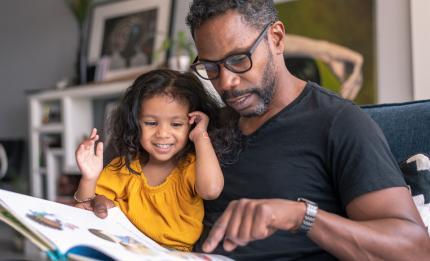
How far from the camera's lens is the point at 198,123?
145 centimetres

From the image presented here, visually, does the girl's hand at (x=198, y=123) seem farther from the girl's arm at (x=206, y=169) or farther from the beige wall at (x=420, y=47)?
the beige wall at (x=420, y=47)

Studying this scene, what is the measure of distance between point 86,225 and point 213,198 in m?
0.36

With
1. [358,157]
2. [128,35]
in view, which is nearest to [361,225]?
[358,157]

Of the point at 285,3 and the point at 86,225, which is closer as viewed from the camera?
the point at 86,225

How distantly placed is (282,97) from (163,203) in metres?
0.42

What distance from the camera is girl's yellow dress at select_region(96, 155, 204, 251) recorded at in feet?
4.63

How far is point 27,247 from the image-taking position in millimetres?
4336

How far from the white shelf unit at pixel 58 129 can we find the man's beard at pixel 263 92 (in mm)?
2852

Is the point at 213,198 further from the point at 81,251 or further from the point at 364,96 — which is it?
the point at 364,96

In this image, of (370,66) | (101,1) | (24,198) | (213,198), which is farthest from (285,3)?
(24,198)

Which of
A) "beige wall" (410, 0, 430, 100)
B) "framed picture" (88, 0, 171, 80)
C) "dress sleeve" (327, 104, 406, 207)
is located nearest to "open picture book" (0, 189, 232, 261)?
"dress sleeve" (327, 104, 406, 207)

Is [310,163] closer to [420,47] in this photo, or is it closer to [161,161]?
[161,161]

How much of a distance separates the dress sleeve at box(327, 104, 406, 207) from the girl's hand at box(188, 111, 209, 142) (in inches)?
14.2

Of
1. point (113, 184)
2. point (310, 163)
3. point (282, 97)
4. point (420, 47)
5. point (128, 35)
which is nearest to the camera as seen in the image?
point (310, 163)
